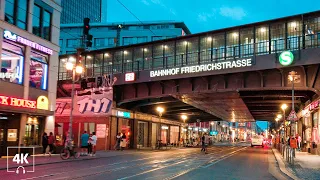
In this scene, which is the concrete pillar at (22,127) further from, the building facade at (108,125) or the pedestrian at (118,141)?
the pedestrian at (118,141)

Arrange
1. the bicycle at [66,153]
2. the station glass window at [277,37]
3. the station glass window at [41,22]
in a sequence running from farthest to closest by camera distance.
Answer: the station glass window at [277,37], the station glass window at [41,22], the bicycle at [66,153]

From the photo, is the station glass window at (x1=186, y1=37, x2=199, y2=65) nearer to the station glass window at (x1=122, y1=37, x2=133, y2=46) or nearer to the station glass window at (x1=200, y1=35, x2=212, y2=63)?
the station glass window at (x1=200, y1=35, x2=212, y2=63)

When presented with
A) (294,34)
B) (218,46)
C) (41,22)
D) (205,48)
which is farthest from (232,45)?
(41,22)

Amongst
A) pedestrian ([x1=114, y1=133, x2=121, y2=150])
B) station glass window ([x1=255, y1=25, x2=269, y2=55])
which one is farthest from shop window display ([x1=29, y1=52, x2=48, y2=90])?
station glass window ([x1=255, y1=25, x2=269, y2=55])

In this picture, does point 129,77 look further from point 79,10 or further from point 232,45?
point 79,10

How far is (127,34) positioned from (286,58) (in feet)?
244

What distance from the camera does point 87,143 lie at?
2917 cm

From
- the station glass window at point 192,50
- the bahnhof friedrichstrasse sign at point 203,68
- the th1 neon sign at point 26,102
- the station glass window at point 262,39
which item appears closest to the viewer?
the th1 neon sign at point 26,102

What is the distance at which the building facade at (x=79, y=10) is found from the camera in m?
151

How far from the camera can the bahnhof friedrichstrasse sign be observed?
105ft

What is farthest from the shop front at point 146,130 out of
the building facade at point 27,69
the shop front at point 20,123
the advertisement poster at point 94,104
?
the shop front at point 20,123

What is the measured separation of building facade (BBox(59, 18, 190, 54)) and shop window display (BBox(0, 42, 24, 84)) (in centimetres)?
7005

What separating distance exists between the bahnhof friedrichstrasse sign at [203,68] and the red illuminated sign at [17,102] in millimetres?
12906

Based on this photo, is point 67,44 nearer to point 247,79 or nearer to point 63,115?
point 63,115
